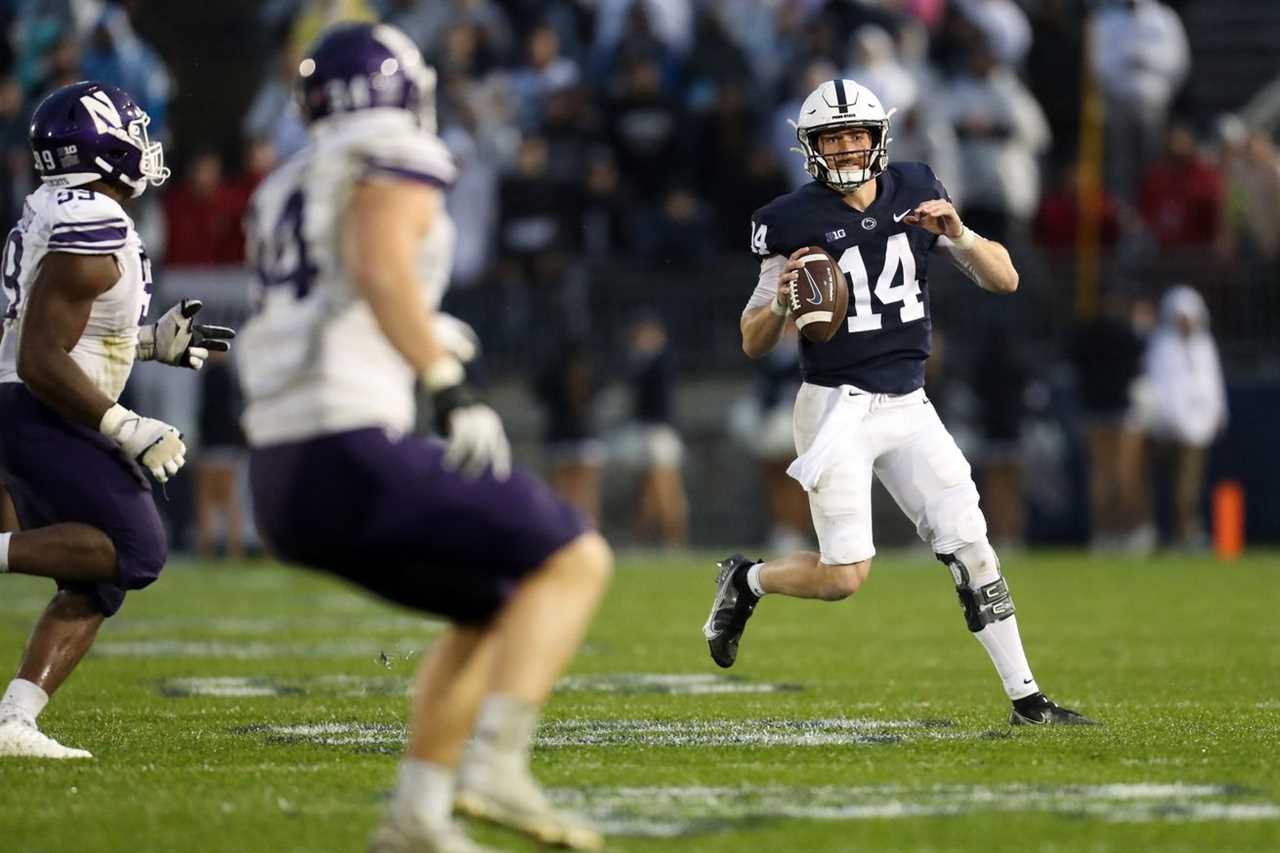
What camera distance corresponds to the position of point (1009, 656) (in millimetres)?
6242

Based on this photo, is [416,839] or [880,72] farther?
[880,72]

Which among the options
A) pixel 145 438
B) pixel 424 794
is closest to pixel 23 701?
pixel 145 438

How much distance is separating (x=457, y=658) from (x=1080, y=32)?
41.9 feet

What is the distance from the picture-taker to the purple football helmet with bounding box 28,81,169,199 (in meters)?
5.77

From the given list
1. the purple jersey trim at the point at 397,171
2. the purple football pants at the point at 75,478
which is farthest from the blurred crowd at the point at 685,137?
the purple jersey trim at the point at 397,171

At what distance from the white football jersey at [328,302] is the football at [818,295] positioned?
2.28 meters

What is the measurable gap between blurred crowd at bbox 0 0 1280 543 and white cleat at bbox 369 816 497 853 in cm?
1088

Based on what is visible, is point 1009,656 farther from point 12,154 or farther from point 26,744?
point 12,154

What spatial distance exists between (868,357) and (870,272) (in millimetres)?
252

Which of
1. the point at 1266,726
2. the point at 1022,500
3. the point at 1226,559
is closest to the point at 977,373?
the point at 1022,500

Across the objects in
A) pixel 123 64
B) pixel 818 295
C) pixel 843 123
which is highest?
pixel 123 64

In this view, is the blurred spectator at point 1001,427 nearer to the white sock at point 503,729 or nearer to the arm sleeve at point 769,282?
the arm sleeve at point 769,282

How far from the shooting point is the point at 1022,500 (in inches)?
613

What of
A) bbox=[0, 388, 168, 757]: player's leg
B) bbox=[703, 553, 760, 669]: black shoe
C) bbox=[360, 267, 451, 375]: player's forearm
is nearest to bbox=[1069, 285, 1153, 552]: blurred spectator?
bbox=[703, 553, 760, 669]: black shoe
